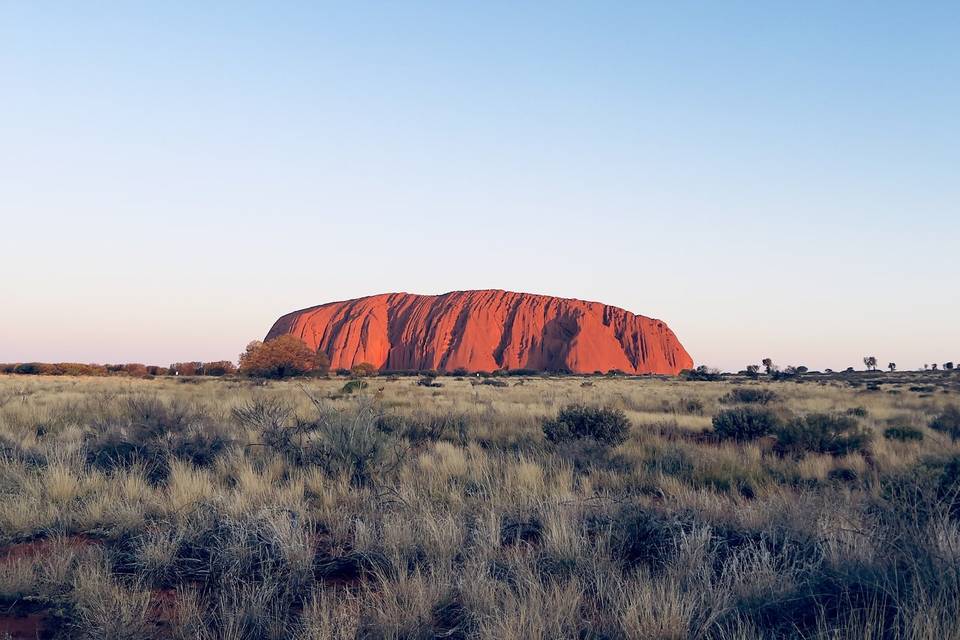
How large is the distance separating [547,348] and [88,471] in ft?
312

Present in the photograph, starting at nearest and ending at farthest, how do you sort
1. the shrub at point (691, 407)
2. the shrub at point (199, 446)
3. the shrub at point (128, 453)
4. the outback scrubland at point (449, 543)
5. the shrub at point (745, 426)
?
the outback scrubland at point (449, 543), the shrub at point (128, 453), the shrub at point (199, 446), the shrub at point (745, 426), the shrub at point (691, 407)

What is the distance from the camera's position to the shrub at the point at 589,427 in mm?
11242

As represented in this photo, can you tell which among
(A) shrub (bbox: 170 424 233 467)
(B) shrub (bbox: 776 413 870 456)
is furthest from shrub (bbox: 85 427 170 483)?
(B) shrub (bbox: 776 413 870 456)

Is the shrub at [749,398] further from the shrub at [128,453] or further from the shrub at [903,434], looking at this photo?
the shrub at [128,453]

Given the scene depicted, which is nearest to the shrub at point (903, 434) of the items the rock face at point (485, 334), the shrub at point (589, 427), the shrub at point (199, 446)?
the shrub at point (589, 427)

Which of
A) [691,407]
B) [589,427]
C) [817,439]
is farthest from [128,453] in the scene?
[691,407]

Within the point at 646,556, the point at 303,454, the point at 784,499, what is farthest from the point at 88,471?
the point at 784,499

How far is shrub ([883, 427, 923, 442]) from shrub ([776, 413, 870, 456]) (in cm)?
97

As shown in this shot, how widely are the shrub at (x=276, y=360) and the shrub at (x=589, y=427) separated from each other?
36731 mm

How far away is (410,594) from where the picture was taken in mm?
3820

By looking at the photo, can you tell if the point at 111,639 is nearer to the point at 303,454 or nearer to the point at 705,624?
the point at 705,624

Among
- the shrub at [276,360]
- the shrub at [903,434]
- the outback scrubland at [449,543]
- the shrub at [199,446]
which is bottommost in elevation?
the shrub at [903,434]

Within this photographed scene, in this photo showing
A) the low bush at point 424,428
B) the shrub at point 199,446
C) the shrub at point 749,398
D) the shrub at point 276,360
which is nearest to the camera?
the shrub at point 199,446

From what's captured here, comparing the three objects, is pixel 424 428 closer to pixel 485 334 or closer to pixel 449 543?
pixel 449 543
